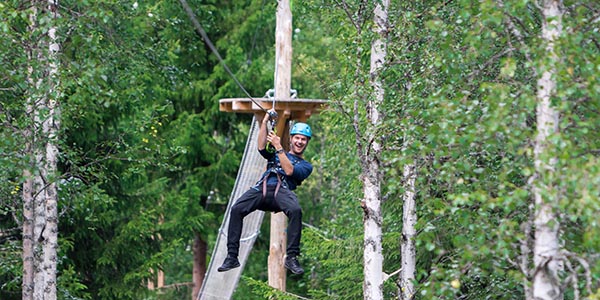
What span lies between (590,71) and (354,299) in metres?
8.36

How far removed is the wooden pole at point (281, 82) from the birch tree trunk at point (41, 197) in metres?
2.74

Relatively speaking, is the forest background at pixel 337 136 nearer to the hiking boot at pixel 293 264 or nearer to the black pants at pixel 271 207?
the black pants at pixel 271 207

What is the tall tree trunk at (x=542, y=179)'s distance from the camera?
7.12 metres

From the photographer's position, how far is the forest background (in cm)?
732

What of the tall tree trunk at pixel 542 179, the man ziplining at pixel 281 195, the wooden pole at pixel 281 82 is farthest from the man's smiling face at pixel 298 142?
the wooden pole at pixel 281 82


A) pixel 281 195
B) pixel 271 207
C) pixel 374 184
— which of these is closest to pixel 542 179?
pixel 281 195

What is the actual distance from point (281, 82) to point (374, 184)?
2.76 m

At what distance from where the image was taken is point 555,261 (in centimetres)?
741

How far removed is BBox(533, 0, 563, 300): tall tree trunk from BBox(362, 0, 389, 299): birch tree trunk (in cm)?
316

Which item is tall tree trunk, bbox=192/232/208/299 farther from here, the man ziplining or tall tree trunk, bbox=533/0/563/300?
tall tree trunk, bbox=533/0/563/300

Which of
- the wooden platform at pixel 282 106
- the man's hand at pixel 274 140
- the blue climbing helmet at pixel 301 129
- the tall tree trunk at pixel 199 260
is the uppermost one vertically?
the wooden platform at pixel 282 106

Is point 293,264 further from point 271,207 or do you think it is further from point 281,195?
point 281,195

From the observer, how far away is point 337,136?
499 inches

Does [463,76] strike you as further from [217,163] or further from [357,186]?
[217,163]
